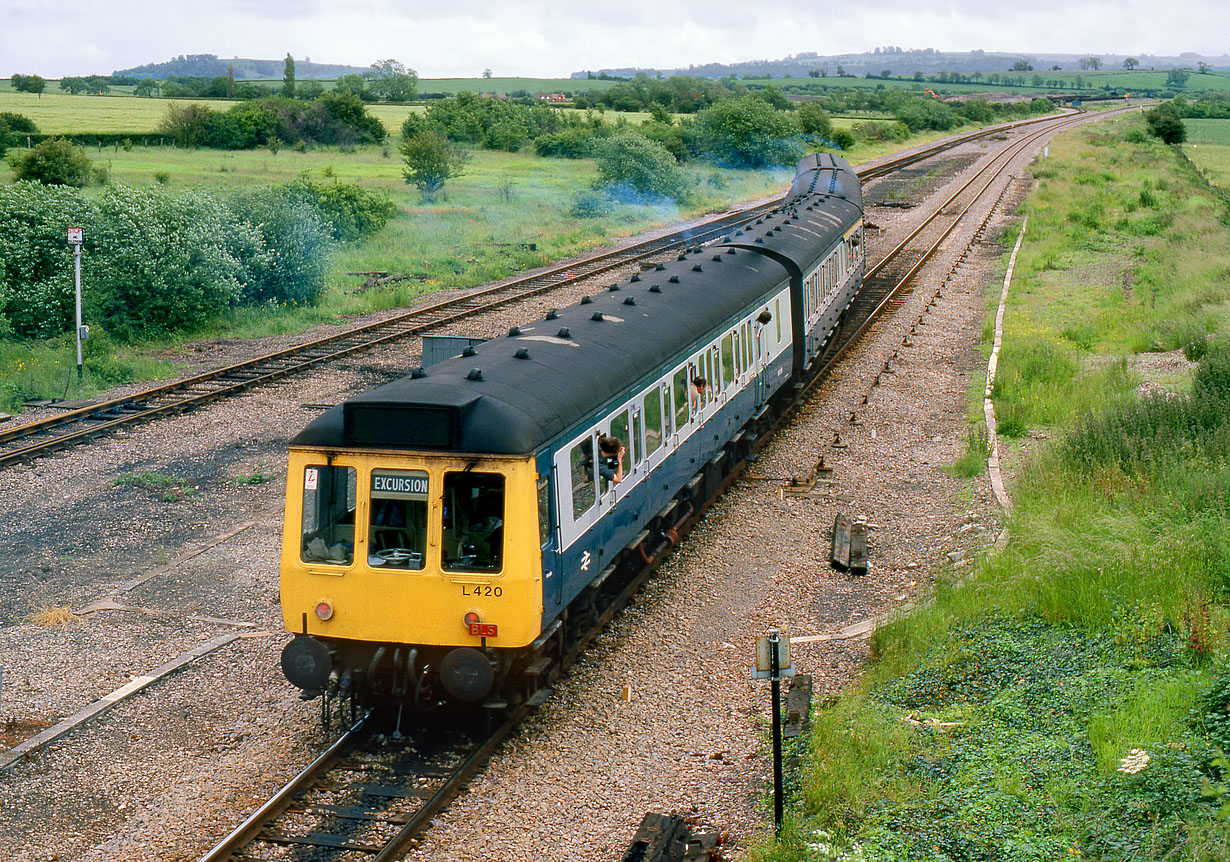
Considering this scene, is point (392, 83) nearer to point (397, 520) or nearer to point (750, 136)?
point (750, 136)

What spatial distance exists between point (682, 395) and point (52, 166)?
34934mm

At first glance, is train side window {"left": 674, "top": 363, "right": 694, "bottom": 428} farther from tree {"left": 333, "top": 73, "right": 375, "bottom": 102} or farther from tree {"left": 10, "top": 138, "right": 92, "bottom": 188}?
tree {"left": 333, "top": 73, "right": 375, "bottom": 102}

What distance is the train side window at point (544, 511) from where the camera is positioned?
30.8 feet

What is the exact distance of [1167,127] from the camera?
86.9 meters

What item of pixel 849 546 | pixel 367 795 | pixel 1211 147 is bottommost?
pixel 367 795

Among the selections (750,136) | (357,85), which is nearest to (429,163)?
(750,136)

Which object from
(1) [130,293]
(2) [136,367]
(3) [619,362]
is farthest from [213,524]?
(1) [130,293]

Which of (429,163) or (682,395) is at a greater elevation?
(429,163)

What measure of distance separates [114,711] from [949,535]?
9646 mm

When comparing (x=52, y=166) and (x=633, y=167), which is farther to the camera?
(x=633, y=167)

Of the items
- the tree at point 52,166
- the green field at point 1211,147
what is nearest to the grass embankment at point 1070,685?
the tree at point 52,166

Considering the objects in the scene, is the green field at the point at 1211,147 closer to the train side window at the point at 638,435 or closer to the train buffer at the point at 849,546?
the train buffer at the point at 849,546

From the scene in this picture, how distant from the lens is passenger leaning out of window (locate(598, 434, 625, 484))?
11.0m

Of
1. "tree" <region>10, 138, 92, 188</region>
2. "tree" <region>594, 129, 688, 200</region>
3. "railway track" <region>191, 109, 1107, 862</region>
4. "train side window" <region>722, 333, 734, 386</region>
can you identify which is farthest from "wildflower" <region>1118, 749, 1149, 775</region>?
"tree" <region>594, 129, 688, 200</region>
